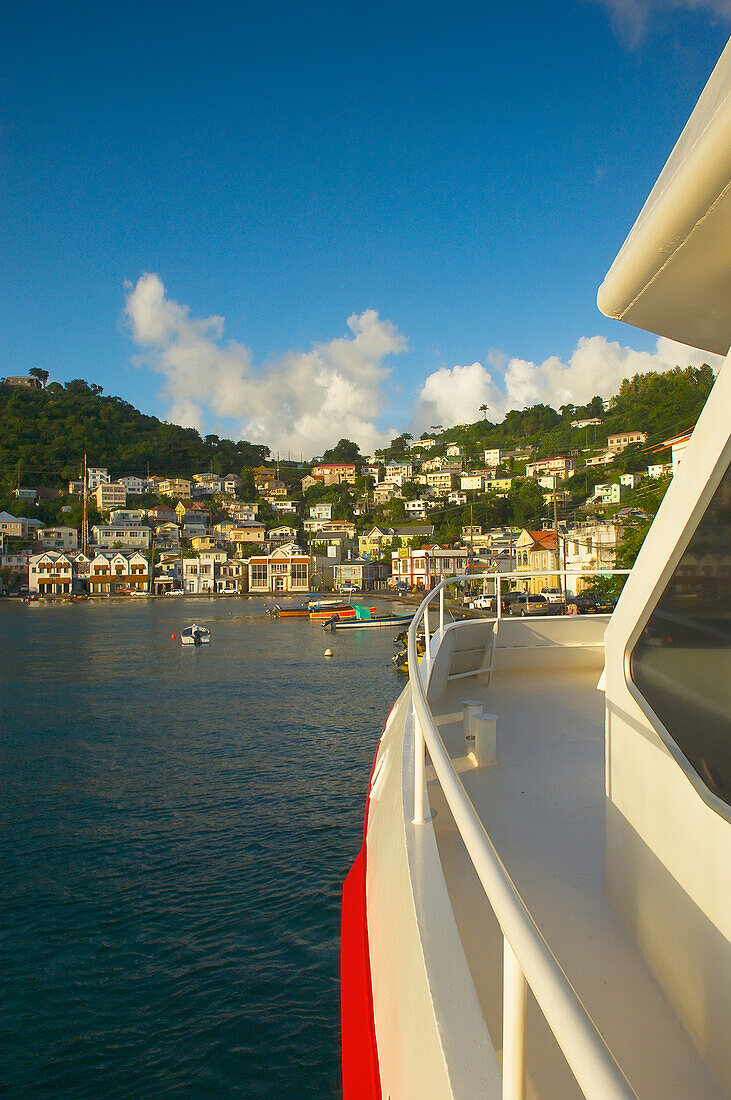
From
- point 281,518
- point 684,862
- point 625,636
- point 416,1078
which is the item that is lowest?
point 416,1078

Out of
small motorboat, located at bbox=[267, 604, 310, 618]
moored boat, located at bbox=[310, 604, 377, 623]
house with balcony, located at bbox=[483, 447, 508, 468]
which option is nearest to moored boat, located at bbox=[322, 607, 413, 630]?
moored boat, located at bbox=[310, 604, 377, 623]

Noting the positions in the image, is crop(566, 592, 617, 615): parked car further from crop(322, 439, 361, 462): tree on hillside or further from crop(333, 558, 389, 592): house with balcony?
crop(322, 439, 361, 462): tree on hillside

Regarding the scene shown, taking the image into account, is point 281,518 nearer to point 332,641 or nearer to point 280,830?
point 332,641

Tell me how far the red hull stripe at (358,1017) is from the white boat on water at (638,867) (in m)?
0.02

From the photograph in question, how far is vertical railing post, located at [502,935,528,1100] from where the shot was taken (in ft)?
3.34

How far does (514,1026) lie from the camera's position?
1044 mm

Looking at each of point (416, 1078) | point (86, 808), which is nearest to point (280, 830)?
point (86, 808)

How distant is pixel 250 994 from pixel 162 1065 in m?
1.01

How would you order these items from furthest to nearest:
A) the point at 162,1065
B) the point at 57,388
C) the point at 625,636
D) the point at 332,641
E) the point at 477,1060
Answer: the point at 57,388, the point at 332,641, the point at 162,1065, the point at 625,636, the point at 477,1060

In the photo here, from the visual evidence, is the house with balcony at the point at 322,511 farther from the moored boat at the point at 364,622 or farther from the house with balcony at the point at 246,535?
the moored boat at the point at 364,622

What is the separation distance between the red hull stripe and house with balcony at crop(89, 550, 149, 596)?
94433 mm

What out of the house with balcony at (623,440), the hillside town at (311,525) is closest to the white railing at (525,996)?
the hillside town at (311,525)

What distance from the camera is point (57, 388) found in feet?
555

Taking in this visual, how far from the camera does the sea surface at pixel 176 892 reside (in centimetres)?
552
